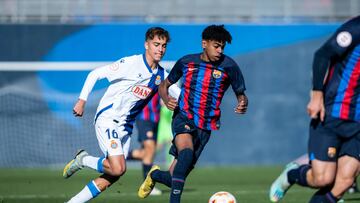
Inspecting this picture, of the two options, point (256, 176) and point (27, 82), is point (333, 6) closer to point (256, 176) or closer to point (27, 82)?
point (256, 176)

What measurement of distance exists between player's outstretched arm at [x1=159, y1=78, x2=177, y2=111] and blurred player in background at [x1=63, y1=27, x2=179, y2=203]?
0.61 ft

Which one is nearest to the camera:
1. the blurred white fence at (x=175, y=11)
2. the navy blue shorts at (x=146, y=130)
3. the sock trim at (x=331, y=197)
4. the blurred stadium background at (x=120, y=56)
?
the sock trim at (x=331, y=197)

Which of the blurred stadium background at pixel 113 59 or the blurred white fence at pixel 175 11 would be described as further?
the blurred white fence at pixel 175 11

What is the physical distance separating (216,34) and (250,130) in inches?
409

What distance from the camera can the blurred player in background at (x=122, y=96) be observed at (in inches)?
357

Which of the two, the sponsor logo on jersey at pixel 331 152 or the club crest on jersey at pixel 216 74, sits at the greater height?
the club crest on jersey at pixel 216 74

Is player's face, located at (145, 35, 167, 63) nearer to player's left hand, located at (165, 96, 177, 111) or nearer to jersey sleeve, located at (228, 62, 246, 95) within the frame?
player's left hand, located at (165, 96, 177, 111)

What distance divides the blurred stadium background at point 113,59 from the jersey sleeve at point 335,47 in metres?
11.6

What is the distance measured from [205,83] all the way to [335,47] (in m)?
2.37

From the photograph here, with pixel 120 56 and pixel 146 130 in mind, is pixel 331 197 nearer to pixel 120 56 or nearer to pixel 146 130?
pixel 146 130

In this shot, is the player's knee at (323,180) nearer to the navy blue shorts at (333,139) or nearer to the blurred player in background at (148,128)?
the navy blue shorts at (333,139)

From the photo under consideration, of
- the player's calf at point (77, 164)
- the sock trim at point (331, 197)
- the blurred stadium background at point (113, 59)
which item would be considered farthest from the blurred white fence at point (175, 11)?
the sock trim at point (331, 197)

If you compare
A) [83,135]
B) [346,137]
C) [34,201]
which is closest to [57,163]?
[83,135]

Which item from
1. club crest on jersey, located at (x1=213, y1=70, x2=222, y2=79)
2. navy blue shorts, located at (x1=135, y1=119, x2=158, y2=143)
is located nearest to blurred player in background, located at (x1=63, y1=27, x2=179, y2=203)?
club crest on jersey, located at (x1=213, y1=70, x2=222, y2=79)
